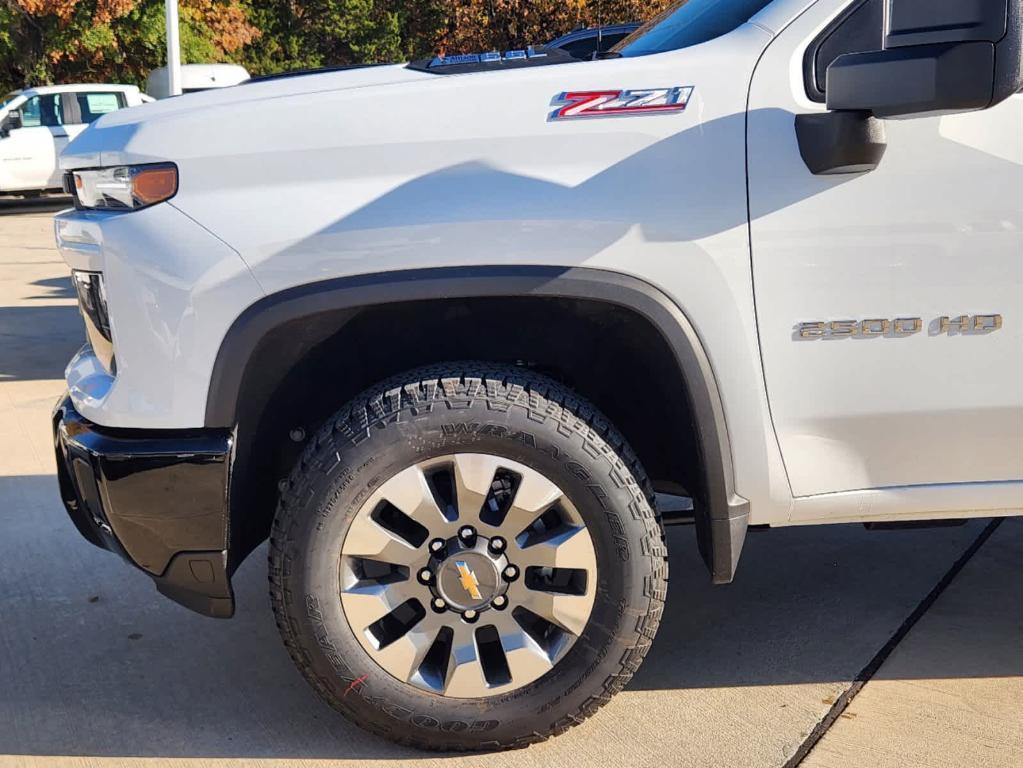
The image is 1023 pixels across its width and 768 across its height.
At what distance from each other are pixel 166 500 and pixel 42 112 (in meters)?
16.6

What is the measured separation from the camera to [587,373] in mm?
2977

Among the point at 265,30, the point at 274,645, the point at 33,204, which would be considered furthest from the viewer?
the point at 265,30

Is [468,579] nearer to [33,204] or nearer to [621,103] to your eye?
[621,103]

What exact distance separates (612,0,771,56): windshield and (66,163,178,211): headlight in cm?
114

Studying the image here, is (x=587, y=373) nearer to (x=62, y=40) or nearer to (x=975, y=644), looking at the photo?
Answer: (x=975, y=644)

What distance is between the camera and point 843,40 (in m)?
2.53

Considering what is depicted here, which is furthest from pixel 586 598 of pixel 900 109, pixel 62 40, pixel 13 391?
pixel 62 40

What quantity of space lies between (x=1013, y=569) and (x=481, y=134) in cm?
244

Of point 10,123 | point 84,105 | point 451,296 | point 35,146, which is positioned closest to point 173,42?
point 84,105

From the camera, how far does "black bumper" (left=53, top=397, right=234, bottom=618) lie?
255 cm

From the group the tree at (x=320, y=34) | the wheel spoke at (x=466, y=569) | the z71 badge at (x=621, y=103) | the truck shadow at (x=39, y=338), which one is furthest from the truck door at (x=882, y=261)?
the tree at (x=320, y=34)

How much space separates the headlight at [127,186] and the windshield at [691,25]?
114 centimetres

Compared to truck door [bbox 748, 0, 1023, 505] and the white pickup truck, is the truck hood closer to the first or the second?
the white pickup truck

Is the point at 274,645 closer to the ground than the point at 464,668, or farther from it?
closer to the ground
